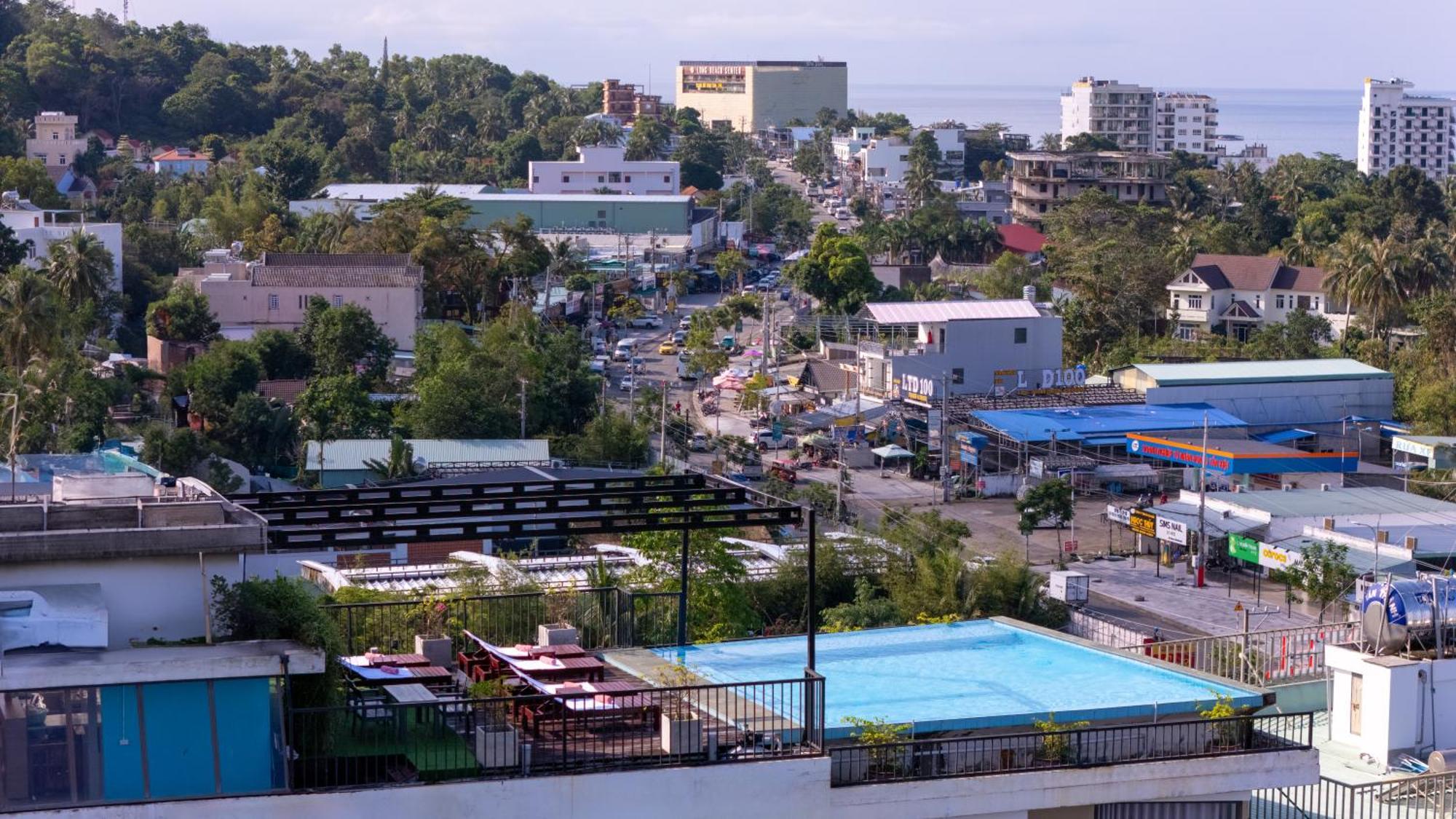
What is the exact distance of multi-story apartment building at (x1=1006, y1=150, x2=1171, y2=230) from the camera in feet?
295

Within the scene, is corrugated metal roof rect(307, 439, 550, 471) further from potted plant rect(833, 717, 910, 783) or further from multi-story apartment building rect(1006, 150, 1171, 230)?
multi-story apartment building rect(1006, 150, 1171, 230)

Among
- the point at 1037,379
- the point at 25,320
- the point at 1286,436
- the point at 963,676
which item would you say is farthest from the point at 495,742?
the point at 1037,379

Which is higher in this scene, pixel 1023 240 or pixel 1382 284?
pixel 1023 240

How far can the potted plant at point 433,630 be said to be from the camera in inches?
377

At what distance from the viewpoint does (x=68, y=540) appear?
7.61 meters

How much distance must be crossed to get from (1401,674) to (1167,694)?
8.60 feet

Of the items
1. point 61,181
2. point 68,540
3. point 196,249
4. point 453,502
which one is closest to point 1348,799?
point 453,502

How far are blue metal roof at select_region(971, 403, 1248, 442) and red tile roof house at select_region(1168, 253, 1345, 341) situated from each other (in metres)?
18.6

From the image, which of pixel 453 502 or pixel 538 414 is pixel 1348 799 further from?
pixel 538 414

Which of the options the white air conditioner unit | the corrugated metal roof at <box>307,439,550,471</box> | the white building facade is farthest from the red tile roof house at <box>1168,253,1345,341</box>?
the white air conditioner unit

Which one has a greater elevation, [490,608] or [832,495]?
[490,608]

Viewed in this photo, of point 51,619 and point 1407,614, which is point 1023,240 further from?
point 51,619

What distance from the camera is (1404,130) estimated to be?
13838 cm

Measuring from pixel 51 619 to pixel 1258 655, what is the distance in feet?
29.0
